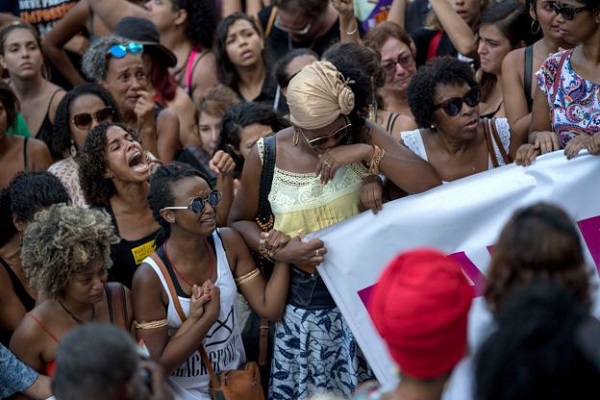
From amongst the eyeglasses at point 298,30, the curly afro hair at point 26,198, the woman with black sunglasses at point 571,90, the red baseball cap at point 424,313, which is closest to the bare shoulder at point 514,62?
the woman with black sunglasses at point 571,90

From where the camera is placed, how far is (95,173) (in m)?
5.30

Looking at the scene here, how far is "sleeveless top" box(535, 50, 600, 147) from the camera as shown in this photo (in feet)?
14.8

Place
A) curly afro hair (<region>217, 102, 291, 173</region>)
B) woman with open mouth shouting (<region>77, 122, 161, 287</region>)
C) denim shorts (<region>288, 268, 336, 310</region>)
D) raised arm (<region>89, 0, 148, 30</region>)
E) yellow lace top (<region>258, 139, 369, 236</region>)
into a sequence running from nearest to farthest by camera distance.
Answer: yellow lace top (<region>258, 139, 369, 236</region>), denim shorts (<region>288, 268, 336, 310</region>), woman with open mouth shouting (<region>77, 122, 161, 287</region>), curly afro hair (<region>217, 102, 291, 173</region>), raised arm (<region>89, 0, 148, 30</region>)

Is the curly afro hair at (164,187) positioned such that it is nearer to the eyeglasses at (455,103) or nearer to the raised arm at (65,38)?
the eyeglasses at (455,103)

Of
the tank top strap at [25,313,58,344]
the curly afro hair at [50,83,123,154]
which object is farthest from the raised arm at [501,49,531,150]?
the tank top strap at [25,313,58,344]

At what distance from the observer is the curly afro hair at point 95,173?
17.3ft

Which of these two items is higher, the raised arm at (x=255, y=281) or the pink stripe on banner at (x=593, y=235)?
the pink stripe on banner at (x=593, y=235)

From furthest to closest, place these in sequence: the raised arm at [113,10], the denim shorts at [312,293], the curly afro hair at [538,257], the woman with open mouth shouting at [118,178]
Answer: the raised arm at [113,10], the woman with open mouth shouting at [118,178], the denim shorts at [312,293], the curly afro hair at [538,257]

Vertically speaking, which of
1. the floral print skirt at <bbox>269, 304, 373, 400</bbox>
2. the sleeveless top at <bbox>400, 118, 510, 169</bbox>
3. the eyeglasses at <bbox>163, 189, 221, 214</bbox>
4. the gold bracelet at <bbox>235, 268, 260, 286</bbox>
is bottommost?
the floral print skirt at <bbox>269, 304, 373, 400</bbox>

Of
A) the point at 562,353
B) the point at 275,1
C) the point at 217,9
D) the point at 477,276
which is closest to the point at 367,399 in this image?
the point at 562,353

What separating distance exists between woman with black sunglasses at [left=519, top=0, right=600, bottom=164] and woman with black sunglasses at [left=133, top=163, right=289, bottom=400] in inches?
54.7

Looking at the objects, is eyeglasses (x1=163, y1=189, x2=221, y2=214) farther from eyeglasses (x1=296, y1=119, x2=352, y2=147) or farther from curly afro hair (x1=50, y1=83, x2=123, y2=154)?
curly afro hair (x1=50, y1=83, x2=123, y2=154)

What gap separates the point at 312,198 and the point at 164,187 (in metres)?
0.70

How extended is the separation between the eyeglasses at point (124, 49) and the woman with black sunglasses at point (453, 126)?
2267mm
